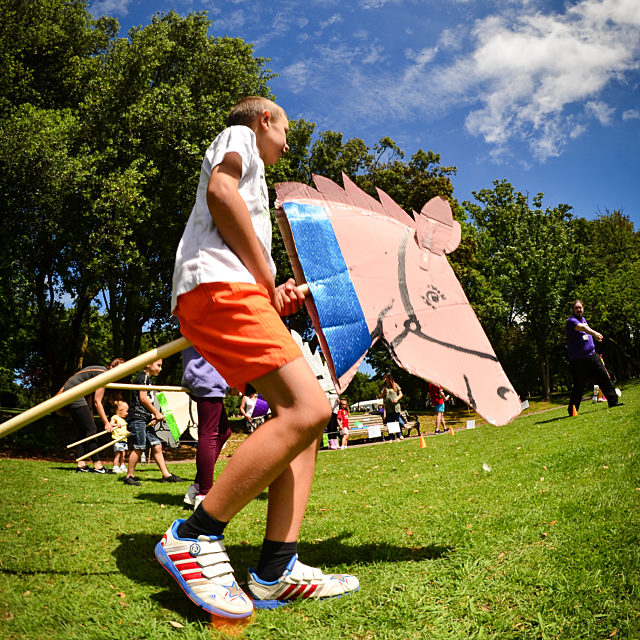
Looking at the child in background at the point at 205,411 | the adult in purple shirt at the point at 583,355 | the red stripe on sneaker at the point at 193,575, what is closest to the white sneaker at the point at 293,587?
the red stripe on sneaker at the point at 193,575

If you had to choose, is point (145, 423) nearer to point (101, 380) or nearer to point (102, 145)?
point (101, 380)

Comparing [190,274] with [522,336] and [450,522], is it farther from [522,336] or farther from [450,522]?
[522,336]

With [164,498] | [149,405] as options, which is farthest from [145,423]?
[164,498]

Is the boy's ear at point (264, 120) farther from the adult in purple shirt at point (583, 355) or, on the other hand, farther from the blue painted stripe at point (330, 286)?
the adult in purple shirt at point (583, 355)

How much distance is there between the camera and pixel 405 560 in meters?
2.76

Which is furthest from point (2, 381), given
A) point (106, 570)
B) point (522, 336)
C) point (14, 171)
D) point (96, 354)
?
point (106, 570)

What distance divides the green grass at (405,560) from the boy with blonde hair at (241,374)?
0.15 meters

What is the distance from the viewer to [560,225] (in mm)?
30828

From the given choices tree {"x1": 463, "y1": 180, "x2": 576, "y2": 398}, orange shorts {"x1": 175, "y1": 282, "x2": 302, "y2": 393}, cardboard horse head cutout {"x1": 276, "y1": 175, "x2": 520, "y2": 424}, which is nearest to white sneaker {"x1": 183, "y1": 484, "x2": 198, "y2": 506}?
cardboard horse head cutout {"x1": 276, "y1": 175, "x2": 520, "y2": 424}

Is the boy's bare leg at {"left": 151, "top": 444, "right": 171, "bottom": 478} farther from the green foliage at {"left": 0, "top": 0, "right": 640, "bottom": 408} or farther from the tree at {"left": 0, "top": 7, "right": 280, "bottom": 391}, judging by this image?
the tree at {"left": 0, "top": 7, "right": 280, "bottom": 391}

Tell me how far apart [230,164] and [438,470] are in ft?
16.8

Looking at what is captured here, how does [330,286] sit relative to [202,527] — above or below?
above

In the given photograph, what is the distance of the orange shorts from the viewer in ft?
6.74

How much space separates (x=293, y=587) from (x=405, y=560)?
77cm
